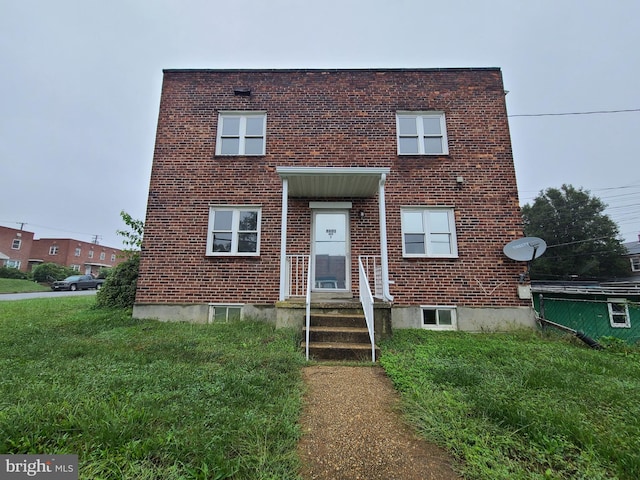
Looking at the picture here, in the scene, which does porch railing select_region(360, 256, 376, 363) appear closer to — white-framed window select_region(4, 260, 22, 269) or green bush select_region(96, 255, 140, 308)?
green bush select_region(96, 255, 140, 308)

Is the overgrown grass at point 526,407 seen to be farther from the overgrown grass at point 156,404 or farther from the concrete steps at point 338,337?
the overgrown grass at point 156,404

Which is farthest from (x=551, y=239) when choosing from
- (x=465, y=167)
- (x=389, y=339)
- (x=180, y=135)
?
(x=180, y=135)

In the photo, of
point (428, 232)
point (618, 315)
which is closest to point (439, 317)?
point (428, 232)

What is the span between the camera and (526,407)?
8.79ft

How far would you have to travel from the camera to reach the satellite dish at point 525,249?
656cm

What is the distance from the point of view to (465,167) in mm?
7508

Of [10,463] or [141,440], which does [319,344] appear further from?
[10,463]

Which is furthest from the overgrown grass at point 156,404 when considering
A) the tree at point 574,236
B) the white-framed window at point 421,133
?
the tree at point 574,236

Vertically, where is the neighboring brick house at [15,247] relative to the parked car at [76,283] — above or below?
above

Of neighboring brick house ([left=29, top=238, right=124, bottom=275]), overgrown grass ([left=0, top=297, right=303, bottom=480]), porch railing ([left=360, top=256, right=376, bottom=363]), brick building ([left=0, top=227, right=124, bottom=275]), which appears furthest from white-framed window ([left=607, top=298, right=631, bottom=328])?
neighboring brick house ([left=29, top=238, right=124, bottom=275])

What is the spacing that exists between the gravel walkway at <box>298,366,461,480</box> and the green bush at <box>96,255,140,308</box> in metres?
7.64

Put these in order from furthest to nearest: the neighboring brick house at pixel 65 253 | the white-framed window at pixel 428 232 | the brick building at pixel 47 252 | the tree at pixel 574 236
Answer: the neighboring brick house at pixel 65 253
the brick building at pixel 47 252
the tree at pixel 574 236
the white-framed window at pixel 428 232

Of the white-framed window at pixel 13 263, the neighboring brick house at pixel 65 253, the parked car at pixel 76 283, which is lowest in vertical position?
the parked car at pixel 76 283

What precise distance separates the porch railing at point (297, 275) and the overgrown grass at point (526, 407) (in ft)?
8.99
